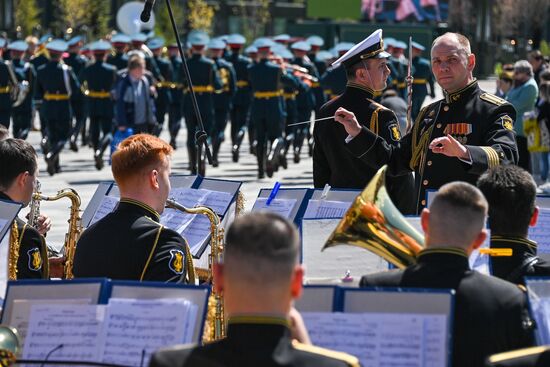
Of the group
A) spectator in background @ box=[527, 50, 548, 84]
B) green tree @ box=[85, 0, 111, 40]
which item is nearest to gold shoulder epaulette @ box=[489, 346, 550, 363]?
spectator in background @ box=[527, 50, 548, 84]

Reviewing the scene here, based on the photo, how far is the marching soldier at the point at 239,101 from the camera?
2119 cm

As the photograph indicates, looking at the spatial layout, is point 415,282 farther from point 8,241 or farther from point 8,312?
point 8,241

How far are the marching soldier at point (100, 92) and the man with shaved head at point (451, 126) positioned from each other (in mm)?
13257

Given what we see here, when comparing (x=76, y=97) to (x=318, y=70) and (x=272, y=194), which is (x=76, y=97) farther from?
(x=272, y=194)

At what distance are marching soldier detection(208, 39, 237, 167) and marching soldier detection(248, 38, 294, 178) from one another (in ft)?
4.25

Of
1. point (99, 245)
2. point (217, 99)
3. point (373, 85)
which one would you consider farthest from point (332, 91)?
point (99, 245)

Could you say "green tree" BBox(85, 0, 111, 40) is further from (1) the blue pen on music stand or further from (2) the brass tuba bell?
(2) the brass tuba bell

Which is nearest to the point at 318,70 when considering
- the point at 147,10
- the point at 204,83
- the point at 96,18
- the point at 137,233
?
the point at 204,83

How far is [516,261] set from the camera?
4.88 meters

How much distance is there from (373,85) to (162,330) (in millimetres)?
3886

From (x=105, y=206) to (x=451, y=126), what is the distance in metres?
1.82

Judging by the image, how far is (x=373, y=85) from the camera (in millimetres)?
7637

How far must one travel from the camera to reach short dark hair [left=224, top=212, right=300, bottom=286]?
3352 mm

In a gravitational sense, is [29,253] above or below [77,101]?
Answer: above
